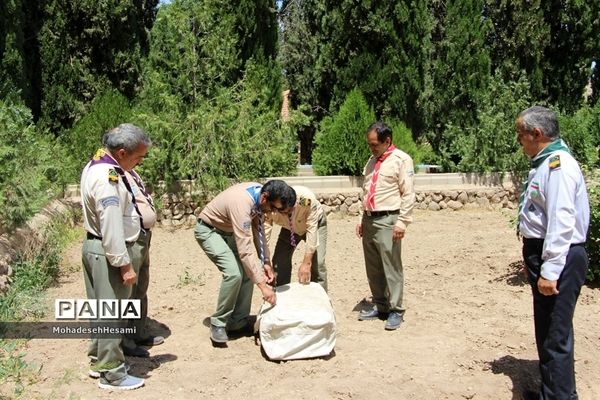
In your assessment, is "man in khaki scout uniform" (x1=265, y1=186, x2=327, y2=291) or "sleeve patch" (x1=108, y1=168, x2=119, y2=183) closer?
"sleeve patch" (x1=108, y1=168, x2=119, y2=183)

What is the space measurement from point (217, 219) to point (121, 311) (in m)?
1.03

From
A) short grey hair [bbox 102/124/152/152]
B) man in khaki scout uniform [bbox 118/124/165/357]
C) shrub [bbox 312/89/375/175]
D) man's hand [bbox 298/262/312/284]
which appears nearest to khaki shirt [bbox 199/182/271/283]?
man's hand [bbox 298/262/312/284]

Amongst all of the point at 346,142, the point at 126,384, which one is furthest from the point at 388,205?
the point at 346,142

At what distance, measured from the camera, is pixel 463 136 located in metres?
12.7

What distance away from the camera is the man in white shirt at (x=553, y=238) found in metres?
3.47

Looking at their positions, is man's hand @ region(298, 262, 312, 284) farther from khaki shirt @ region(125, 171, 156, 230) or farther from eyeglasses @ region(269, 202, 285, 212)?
khaki shirt @ region(125, 171, 156, 230)

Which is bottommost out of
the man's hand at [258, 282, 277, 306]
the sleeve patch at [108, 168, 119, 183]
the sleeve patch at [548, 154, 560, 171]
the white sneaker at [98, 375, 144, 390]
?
the white sneaker at [98, 375, 144, 390]

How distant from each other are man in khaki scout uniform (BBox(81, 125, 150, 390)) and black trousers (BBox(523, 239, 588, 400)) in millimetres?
2457

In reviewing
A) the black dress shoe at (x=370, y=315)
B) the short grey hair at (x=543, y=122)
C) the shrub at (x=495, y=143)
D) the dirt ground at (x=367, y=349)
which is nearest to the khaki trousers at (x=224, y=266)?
the dirt ground at (x=367, y=349)

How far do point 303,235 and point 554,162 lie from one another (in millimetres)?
2346

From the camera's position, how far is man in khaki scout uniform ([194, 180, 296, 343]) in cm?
437

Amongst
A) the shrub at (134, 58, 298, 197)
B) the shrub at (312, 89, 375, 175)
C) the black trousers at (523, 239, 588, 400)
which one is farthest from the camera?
the shrub at (312, 89, 375, 175)

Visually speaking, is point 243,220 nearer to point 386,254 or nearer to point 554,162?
point 386,254

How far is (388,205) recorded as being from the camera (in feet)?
16.8
